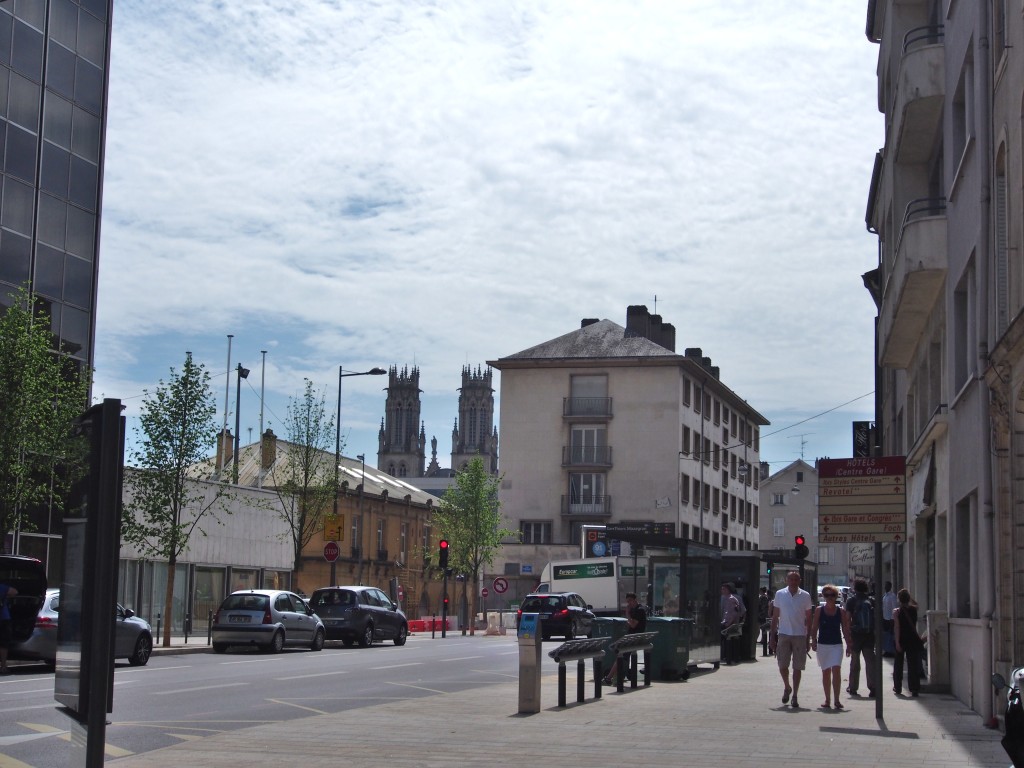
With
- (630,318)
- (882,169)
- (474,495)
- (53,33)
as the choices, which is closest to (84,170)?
(53,33)

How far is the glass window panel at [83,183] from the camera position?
39844 millimetres

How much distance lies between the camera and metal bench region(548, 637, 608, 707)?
16.9 meters

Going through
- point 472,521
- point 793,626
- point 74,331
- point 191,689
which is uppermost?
point 74,331

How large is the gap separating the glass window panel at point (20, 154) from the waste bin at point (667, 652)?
22.8 meters

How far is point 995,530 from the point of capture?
16.2 m

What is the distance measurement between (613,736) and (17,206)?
28.6 m

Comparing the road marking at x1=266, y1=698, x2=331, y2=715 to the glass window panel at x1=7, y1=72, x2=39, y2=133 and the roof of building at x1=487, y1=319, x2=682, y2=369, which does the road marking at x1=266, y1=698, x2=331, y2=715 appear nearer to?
the glass window panel at x1=7, y1=72, x2=39, y2=133

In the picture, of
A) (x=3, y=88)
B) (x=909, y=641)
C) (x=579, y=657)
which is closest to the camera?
(x=579, y=657)

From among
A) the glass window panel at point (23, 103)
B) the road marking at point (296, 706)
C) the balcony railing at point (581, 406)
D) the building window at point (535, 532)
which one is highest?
the glass window panel at point (23, 103)

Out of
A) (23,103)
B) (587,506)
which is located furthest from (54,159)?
(587,506)

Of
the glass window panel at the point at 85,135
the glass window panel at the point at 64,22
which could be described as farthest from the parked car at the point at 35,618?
the glass window panel at the point at 64,22

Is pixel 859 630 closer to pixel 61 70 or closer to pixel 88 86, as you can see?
pixel 61 70

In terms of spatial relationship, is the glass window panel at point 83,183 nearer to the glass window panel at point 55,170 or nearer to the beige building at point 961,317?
the glass window panel at point 55,170

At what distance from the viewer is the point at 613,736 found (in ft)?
45.6
